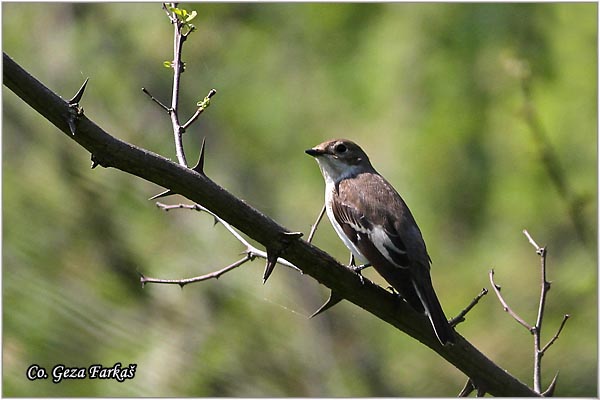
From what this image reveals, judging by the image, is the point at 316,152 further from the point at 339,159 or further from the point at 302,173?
the point at 302,173

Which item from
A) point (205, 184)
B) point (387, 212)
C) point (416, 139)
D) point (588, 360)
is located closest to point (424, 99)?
point (416, 139)

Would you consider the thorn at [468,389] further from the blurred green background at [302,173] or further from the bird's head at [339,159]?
the blurred green background at [302,173]

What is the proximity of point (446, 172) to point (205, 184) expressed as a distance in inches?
277

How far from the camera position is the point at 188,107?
34.2 feet

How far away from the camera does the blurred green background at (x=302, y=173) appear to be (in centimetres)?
817

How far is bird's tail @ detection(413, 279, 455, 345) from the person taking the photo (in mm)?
3975

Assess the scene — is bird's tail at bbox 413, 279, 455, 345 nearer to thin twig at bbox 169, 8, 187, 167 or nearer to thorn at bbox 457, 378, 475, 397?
thorn at bbox 457, 378, 475, 397

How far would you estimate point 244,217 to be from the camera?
332 cm

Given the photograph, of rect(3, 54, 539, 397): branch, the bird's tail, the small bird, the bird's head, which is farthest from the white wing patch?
the bird's head

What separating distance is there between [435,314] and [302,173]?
247 inches

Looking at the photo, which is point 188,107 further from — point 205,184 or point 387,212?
point 205,184

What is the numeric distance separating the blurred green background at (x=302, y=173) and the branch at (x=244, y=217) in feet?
10.1

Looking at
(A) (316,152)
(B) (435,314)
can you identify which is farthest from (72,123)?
(A) (316,152)

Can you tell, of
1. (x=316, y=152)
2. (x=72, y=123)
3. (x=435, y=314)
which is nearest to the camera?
(x=72, y=123)
